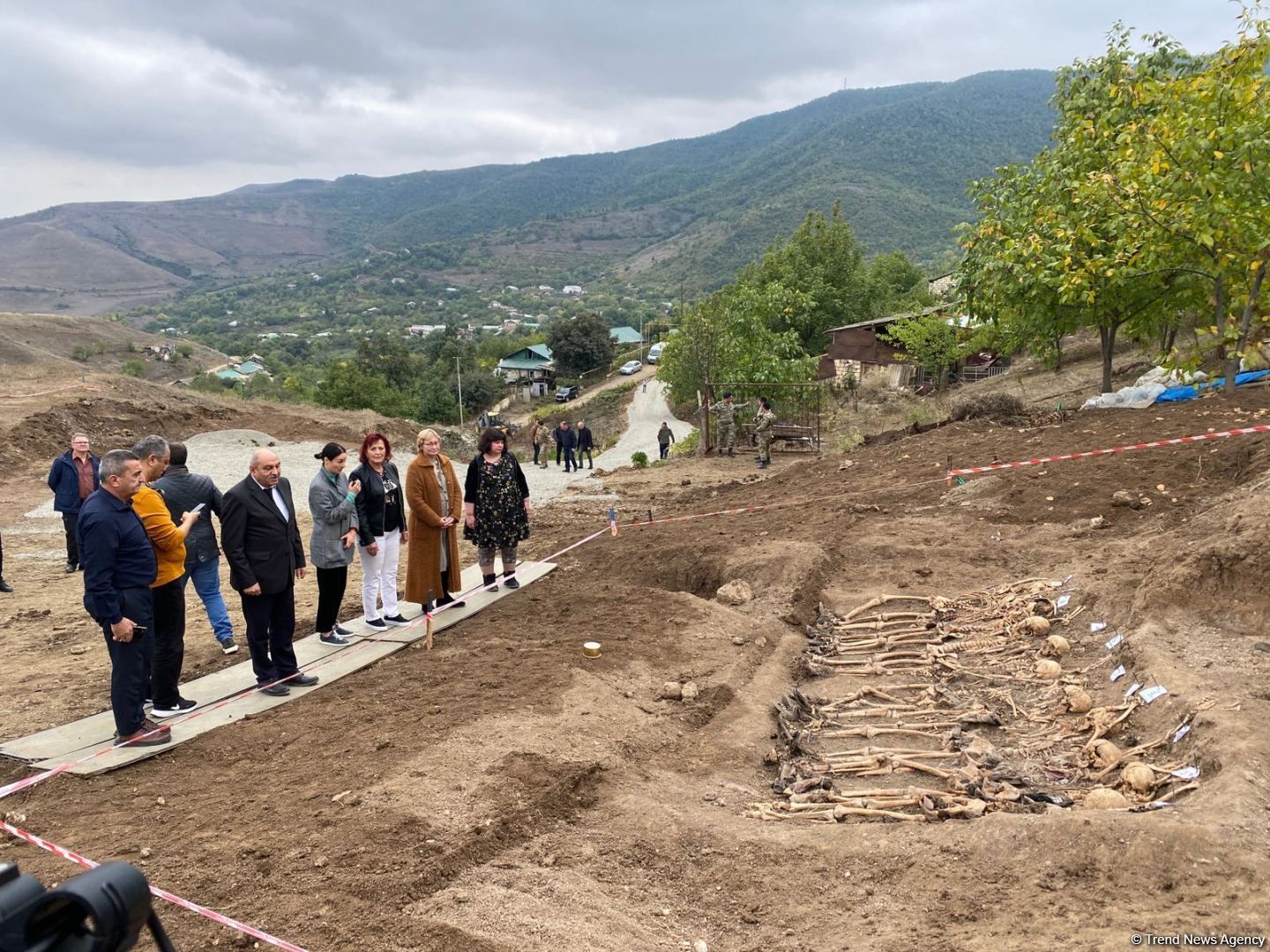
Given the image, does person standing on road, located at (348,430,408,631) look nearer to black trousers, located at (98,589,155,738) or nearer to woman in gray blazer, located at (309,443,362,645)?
woman in gray blazer, located at (309,443,362,645)

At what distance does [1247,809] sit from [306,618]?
25.8ft

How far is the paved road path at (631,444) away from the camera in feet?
64.1

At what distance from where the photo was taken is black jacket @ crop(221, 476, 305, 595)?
5703mm

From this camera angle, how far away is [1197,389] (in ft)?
43.5

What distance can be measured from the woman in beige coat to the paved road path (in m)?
5.10

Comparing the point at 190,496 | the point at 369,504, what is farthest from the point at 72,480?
the point at 369,504

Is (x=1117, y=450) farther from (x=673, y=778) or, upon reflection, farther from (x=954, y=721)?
(x=673, y=778)

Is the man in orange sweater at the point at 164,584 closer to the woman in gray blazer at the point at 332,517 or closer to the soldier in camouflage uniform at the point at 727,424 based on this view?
the woman in gray blazer at the point at 332,517

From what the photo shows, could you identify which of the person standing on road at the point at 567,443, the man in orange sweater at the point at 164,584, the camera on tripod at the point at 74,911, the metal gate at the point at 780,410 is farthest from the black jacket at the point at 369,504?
the person standing on road at the point at 567,443

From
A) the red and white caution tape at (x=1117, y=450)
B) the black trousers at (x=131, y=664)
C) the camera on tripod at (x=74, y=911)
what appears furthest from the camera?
the red and white caution tape at (x=1117, y=450)

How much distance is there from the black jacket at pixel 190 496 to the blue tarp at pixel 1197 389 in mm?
13737

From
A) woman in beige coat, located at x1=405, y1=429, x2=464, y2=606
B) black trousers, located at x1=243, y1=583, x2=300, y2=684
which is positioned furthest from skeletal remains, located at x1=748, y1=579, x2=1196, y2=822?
black trousers, located at x1=243, y1=583, x2=300, y2=684

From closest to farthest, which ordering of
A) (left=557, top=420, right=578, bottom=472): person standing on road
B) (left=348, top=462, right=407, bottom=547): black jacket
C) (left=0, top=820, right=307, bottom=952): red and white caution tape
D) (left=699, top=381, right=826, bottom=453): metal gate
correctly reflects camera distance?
(left=0, top=820, right=307, bottom=952): red and white caution tape, (left=348, top=462, right=407, bottom=547): black jacket, (left=699, top=381, right=826, bottom=453): metal gate, (left=557, top=420, right=578, bottom=472): person standing on road

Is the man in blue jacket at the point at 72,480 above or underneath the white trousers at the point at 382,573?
above
